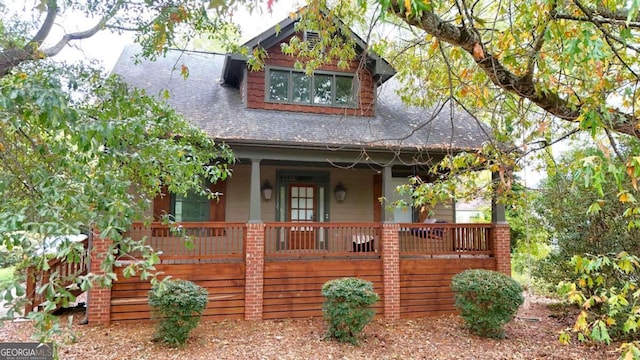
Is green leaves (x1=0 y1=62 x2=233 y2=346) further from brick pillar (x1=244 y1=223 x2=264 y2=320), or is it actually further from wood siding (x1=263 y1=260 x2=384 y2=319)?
wood siding (x1=263 y1=260 x2=384 y2=319)

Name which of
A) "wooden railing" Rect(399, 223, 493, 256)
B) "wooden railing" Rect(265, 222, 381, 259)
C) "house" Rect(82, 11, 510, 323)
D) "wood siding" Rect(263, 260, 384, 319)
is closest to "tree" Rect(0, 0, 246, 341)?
"house" Rect(82, 11, 510, 323)

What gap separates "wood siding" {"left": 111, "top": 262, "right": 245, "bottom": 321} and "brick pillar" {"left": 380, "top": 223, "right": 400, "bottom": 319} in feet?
9.44

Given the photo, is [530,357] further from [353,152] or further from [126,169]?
[126,169]

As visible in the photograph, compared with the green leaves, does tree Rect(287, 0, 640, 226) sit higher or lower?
higher

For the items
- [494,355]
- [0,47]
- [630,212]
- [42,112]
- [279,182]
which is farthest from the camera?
[279,182]

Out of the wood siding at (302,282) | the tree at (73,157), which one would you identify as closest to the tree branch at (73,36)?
the tree at (73,157)

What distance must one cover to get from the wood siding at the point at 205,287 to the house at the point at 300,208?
2cm

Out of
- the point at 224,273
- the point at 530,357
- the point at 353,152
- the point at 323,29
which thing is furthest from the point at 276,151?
the point at 530,357

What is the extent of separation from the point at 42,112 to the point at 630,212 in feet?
14.1

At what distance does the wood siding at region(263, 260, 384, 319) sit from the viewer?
7.83 meters

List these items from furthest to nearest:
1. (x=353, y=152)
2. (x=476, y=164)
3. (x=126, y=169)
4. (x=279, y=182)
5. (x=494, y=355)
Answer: (x=279, y=182) < (x=353, y=152) < (x=494, y=355) < (x=476, y=164) < (x=126, y=169)

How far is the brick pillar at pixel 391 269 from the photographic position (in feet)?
26.9

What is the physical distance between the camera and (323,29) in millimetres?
5539

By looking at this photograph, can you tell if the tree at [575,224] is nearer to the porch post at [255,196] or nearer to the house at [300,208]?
the house at [300,208]
